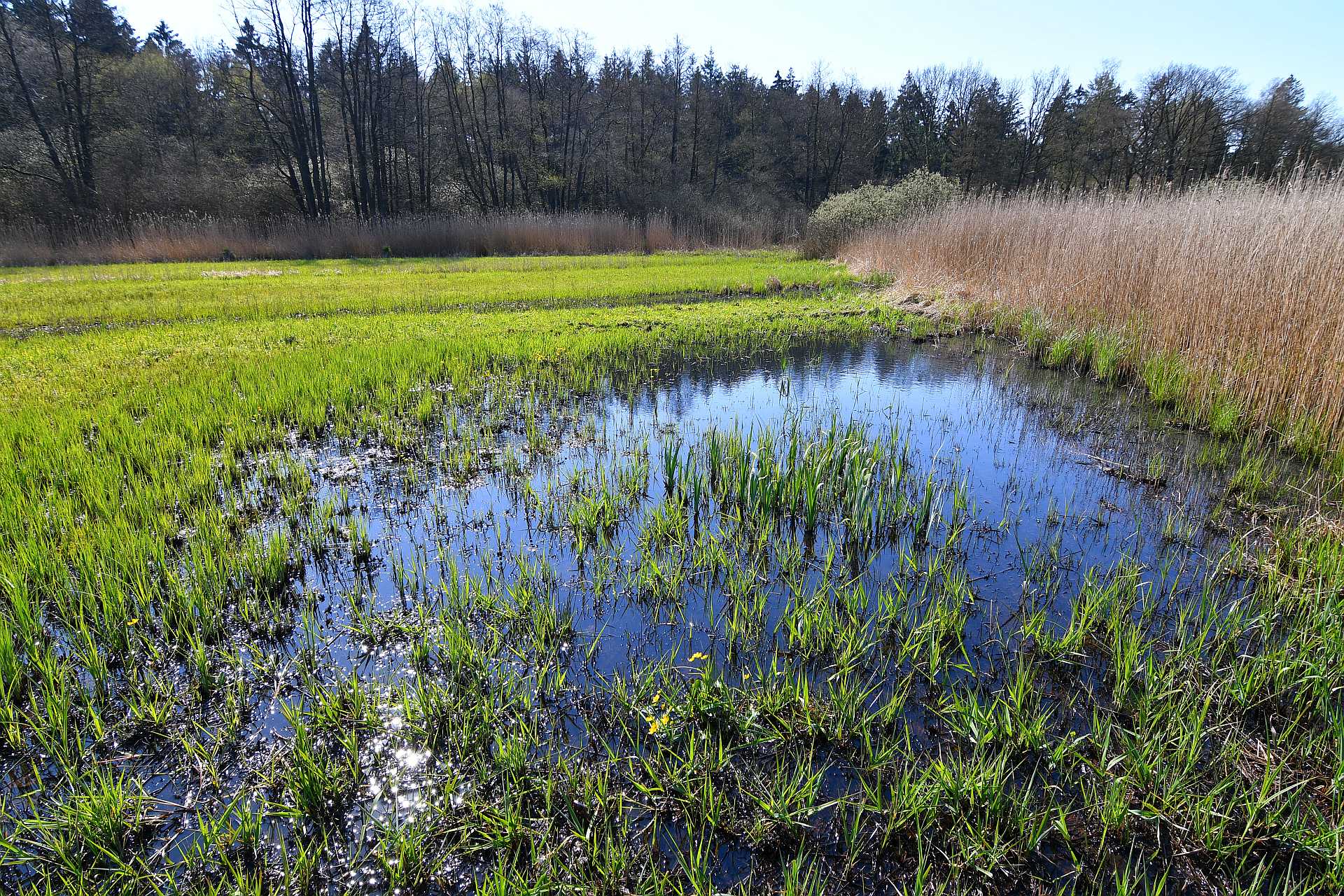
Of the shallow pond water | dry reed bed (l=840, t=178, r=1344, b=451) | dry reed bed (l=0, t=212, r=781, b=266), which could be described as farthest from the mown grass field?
dry reed bed (l=0, t=212, r=781, b=266)

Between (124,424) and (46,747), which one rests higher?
(124,424)

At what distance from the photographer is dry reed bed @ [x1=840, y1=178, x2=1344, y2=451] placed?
4.75 m

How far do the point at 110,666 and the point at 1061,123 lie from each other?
57788 mm

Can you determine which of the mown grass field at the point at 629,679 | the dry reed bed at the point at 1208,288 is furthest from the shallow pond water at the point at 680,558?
the dry reed bed at the point at 1208,288

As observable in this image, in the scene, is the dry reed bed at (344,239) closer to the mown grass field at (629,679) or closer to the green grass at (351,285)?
the green grass at (351,285)

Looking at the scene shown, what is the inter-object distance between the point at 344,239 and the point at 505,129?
19.9 m

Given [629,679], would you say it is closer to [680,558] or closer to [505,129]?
[680,558]

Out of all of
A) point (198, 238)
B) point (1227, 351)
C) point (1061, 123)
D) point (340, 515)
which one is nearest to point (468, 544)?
point (340, 515)

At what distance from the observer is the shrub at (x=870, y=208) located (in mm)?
19922

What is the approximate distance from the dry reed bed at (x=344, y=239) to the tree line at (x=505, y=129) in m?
4.81

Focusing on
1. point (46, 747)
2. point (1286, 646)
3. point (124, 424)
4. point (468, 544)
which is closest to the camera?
point (46, 747)

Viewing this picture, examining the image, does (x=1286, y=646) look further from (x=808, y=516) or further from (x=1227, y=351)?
(x=1227, y=351)

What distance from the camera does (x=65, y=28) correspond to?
30.5 metres

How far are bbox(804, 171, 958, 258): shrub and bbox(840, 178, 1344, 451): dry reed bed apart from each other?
837 cm
